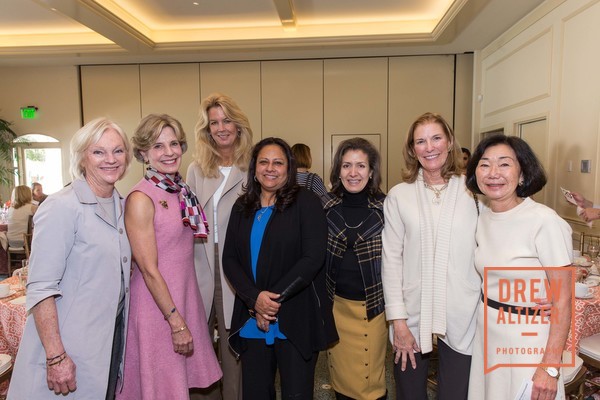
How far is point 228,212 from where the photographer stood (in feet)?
7.20

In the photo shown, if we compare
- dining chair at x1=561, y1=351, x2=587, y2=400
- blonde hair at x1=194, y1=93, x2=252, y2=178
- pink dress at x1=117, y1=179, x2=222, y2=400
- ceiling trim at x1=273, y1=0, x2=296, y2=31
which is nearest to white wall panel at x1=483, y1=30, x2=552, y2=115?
ceiling trim at x1=273, y1=0, x2=296, y2=31

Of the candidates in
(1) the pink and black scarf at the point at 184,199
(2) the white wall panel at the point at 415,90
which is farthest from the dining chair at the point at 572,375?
(2) the white wall panel at the point at 415,90

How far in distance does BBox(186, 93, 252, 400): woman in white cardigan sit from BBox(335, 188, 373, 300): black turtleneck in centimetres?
60

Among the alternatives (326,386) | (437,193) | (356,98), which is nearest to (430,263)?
(437,193)

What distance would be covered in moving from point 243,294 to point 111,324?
22.3 inches

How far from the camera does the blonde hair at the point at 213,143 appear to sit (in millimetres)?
2260

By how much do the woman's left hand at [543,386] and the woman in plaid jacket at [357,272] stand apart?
73 centimetres

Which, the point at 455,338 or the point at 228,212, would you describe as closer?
the point at 455,338

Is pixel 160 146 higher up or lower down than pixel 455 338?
higher up

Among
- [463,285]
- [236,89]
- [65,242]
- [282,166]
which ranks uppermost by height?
[236,89]

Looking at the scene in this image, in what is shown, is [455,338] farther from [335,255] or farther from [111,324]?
[111,324]

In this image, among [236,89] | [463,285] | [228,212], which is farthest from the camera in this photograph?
[236,89]

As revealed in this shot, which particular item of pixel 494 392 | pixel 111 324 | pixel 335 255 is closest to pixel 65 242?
pixel 111 324

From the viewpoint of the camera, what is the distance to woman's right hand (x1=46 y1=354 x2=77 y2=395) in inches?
56.4
